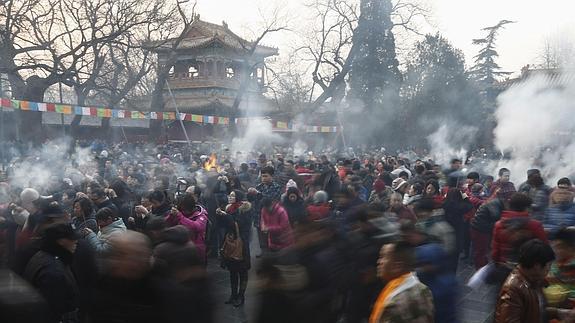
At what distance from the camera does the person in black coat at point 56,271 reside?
3.62 meters

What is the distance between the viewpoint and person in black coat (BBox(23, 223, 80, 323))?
362 cm

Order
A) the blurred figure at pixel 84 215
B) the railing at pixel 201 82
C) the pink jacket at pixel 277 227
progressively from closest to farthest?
the blurred figure at pixel 84 215
the pink jacket at pixel 277 227
the railing at pixel 201 82

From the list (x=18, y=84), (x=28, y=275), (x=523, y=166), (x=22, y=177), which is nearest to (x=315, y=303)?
(x=28, y=275)

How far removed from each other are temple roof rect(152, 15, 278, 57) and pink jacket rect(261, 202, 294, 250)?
26992mm

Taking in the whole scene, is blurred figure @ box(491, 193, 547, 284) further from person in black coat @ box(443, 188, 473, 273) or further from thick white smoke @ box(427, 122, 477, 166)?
thick white smoke @ box(427, 122, 477, 166)

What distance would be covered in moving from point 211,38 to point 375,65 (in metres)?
10.8

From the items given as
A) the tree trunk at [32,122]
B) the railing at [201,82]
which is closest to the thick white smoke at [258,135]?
the railing at [201,82]

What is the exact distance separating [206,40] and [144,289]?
104ft

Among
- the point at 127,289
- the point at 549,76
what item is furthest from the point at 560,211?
the point at 549,76

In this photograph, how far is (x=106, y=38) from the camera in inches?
698

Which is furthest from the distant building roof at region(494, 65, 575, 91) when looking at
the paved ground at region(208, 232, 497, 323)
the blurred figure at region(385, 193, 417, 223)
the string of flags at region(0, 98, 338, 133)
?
the blurred figure at region(385, 193, 417, 223)

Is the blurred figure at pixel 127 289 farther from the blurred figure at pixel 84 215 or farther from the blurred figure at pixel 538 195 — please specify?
the blurred figure at pixel 538 195

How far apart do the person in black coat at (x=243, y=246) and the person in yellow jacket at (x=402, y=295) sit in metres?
3.44

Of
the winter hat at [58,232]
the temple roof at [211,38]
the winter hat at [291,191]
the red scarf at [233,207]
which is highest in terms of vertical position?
the temple roof at [211,38]
